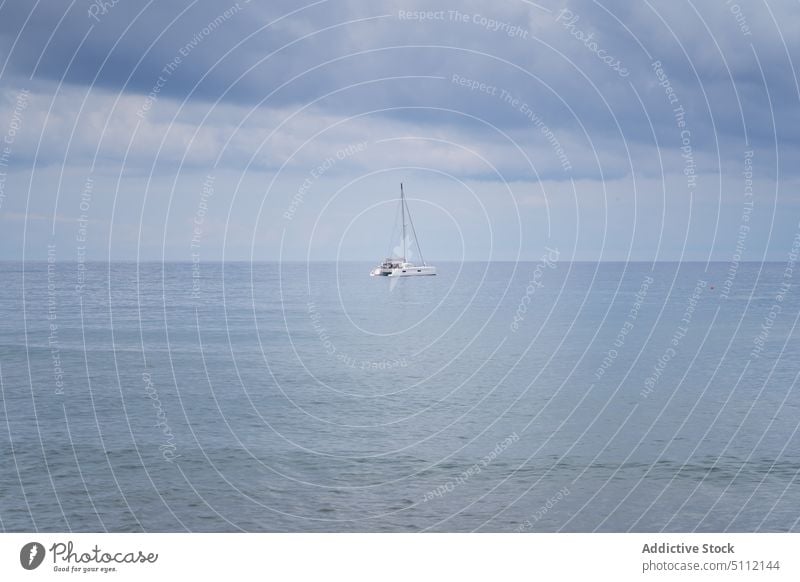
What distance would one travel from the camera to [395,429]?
38.0 metres

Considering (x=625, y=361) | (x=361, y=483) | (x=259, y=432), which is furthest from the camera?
(x=625, y=361)

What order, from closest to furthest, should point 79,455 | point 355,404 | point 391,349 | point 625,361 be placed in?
point 79,455, point 355,404, point 625,361, point 391,349

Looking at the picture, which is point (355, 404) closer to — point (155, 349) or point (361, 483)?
point (361, 483)
